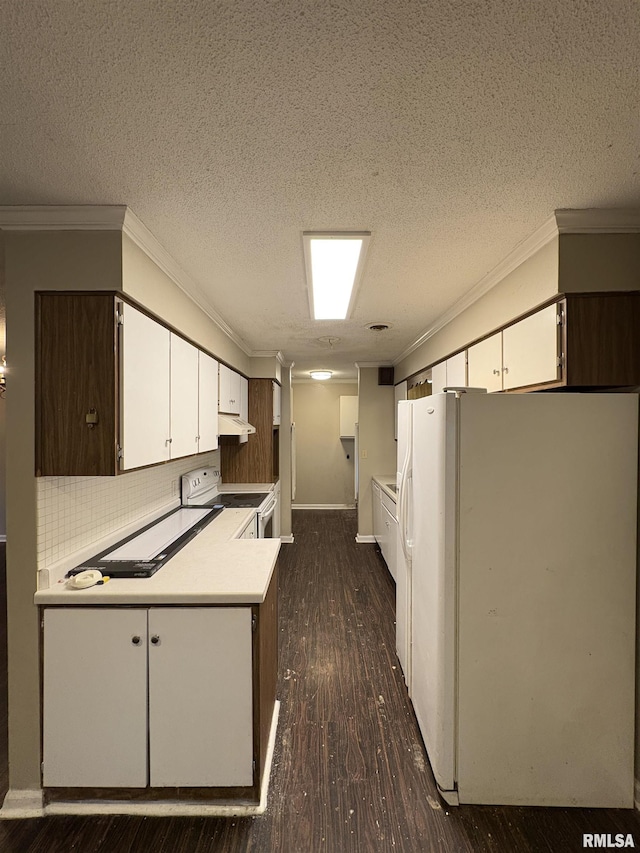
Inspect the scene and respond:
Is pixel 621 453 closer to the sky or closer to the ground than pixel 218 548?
closer to the sky

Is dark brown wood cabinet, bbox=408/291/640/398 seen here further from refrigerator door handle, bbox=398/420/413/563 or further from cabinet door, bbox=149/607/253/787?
cabinet door, bbox=149/607/253/787

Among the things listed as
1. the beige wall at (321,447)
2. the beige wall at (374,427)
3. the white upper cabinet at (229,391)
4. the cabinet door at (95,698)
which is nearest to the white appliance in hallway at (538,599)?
the cabinet door at (95,698)

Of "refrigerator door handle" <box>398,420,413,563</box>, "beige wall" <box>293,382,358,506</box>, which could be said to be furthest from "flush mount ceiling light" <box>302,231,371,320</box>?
"beige wall" <box>293,382,358,506</box>

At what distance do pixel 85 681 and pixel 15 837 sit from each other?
0.61m

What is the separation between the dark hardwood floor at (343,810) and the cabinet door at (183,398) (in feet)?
5.25

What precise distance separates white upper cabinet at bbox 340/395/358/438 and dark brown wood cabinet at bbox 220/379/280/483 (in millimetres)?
3093

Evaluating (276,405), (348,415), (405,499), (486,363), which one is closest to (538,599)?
(405,499)

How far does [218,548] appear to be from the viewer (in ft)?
7.33

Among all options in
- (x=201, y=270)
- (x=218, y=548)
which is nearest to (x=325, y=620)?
(x=218, y=548)

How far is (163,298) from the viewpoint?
6.98 feet

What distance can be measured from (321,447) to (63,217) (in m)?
6.36

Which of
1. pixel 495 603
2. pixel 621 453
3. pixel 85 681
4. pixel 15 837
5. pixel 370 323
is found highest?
pixel 370 323

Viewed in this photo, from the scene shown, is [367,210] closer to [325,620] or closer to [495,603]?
[495,603]

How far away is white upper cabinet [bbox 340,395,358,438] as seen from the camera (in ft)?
25.1
